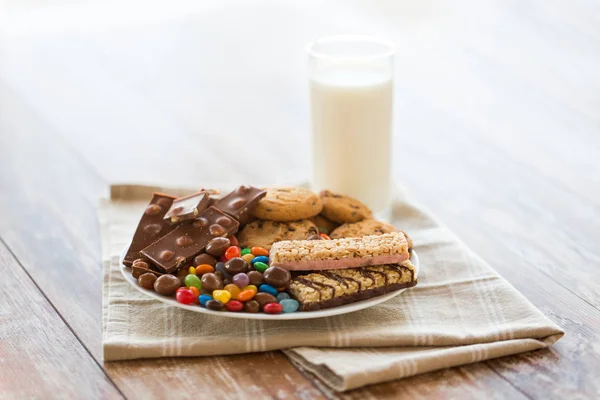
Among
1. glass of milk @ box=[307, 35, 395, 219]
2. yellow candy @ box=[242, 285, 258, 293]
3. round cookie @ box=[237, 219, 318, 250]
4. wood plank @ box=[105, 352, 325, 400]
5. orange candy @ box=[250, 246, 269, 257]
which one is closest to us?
wood plank @ box=[105, 352, 325, 400]

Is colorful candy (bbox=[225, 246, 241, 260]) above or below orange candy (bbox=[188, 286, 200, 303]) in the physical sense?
above

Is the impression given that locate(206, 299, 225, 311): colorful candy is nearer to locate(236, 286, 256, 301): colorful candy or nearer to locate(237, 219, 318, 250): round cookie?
locate(236, 286, 256, 301): colorful candy

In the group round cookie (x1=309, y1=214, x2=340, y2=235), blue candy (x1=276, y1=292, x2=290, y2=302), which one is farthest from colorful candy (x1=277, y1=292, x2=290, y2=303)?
round cookie (x1=309, y1=214, x2=340, y2=235)

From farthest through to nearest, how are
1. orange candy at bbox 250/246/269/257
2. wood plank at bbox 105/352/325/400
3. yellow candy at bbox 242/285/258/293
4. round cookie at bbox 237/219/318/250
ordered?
round cookie at bbox 237/219/318/250, orange candy at bbox 250/246/269/257, yellow candy at bbox 242/285/258/293, wood plank at bbox 105/352/325/400

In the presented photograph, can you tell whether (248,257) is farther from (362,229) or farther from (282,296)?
(362,229)

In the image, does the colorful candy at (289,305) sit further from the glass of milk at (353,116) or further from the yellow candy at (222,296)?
the glass of milk at (353,116)

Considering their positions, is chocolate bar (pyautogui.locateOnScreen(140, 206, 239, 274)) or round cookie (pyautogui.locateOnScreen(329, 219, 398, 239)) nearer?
chocolate bar (pyautogui.locateOnScreen(140, 206, 239, 274))
